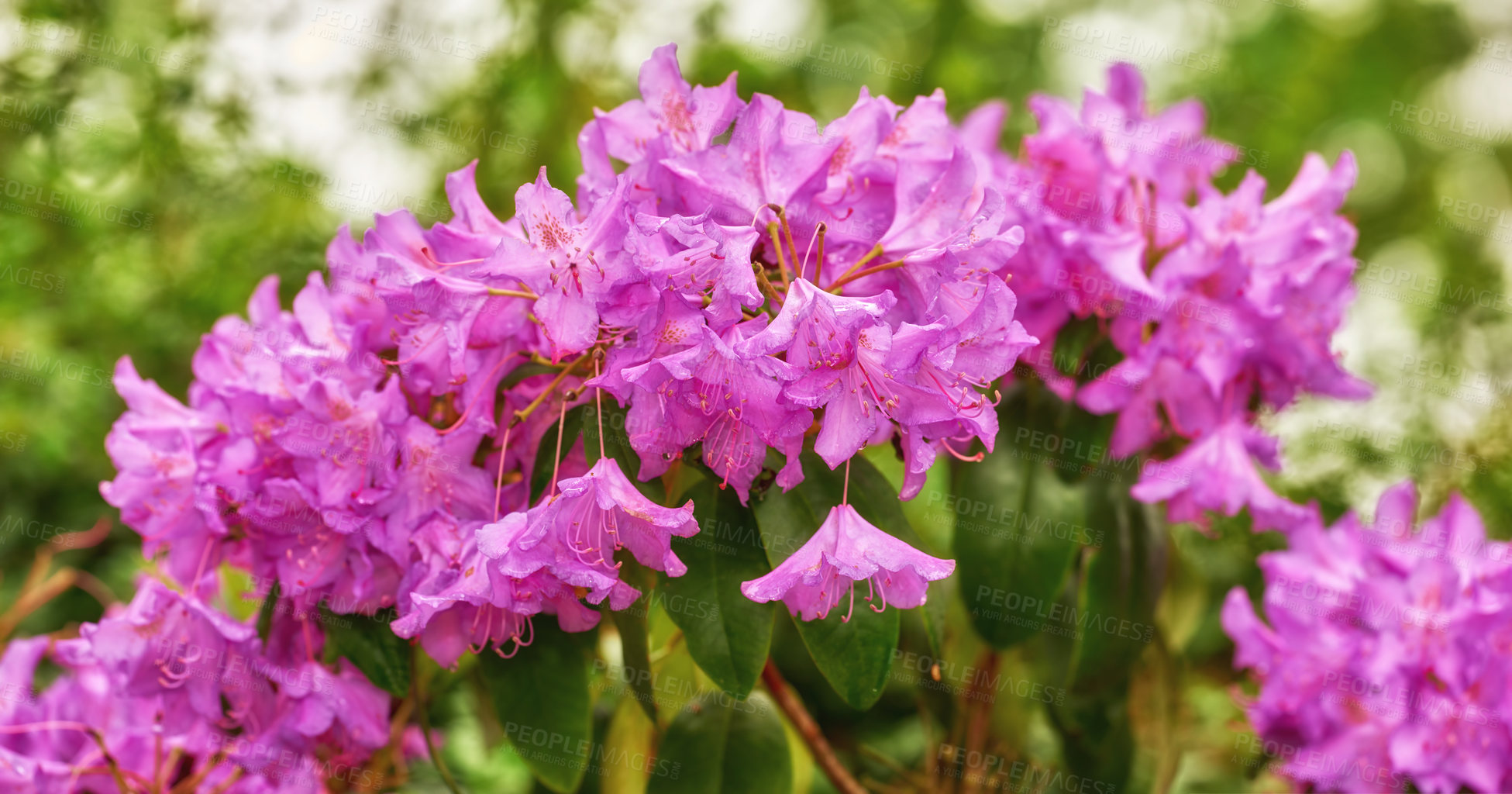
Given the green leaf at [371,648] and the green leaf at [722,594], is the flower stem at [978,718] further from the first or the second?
the green leaf at [371,648]

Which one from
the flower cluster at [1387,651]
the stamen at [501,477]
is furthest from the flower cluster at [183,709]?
the flower cluster at [1387,651]

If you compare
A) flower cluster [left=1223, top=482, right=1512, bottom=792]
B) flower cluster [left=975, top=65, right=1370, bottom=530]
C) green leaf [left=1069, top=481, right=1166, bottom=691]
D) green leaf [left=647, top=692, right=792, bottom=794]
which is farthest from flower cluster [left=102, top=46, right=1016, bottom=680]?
flower cluster [left=1223, top=482, right=1512, bottom=792]

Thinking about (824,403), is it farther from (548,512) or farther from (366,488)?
(366,488)

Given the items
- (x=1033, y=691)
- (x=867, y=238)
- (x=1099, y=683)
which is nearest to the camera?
(x=867, y=238)

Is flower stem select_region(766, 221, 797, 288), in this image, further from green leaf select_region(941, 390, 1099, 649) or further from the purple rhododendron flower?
green leaf select_region(941, 390, 1099, 649)

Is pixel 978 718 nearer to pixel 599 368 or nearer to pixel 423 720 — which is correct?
pixel 423 720

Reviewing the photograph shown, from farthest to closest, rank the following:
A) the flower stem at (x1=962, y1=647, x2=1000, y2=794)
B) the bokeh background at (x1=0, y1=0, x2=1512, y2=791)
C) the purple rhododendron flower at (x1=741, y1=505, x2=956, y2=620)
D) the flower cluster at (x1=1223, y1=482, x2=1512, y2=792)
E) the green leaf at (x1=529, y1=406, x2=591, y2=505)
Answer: the bokeh background at (x1=0, y1=0, x2=1512, y2=791) < the flower stem at (x1=962, y1=647, x2=1000, y2=794) < the flower cluster at (x1=1223, y1=482, x2=1512, y2=792) < the green leaf at (x1=529, y1=406, x2=591, y2=505) < the purple rhododendron flower at (x1=741, y1=505, x2=956, y2=620)

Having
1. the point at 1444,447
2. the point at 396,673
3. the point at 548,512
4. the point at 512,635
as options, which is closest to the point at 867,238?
the point at 548,512
